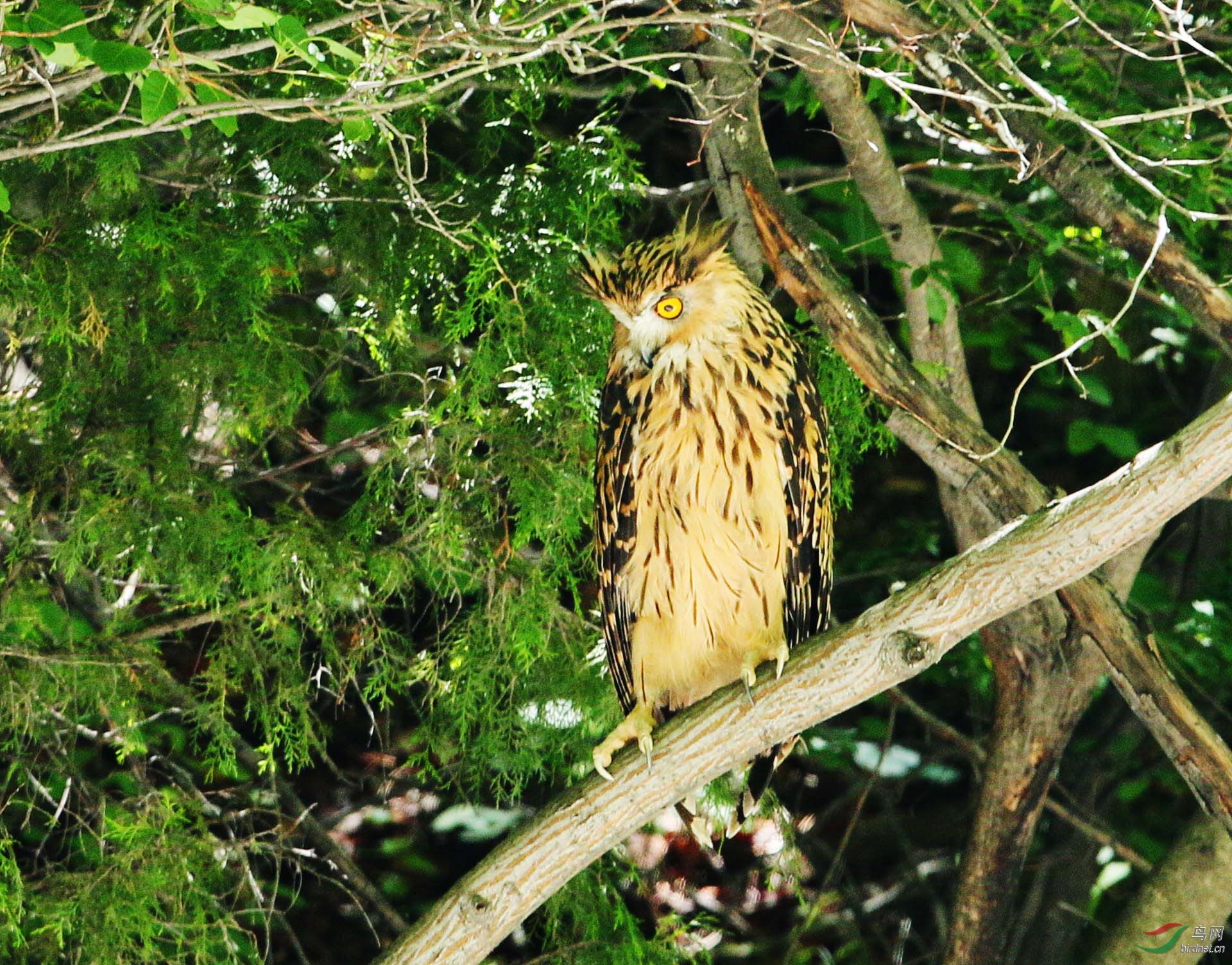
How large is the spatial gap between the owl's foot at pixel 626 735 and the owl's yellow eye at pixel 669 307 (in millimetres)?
689

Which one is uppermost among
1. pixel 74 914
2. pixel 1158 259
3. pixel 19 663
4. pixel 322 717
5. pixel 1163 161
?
pixel 1163 161

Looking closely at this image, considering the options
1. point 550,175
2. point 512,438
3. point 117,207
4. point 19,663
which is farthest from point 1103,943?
point 117,207

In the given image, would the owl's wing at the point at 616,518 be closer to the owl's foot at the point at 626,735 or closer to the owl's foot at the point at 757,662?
the owl's foot at the point at 626,735

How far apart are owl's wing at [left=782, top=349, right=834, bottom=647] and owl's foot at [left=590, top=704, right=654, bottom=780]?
1.00ft

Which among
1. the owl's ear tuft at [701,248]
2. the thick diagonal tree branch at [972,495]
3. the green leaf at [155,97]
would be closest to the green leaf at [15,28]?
the green leaf at [155,97]

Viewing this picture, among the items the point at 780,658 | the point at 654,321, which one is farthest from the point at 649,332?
the point at 780,658

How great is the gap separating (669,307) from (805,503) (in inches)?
16.8

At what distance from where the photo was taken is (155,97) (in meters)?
1.67

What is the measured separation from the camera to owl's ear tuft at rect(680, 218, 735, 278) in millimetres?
2385

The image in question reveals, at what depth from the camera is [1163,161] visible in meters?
2.23

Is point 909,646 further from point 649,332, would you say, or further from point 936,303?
point 936,303

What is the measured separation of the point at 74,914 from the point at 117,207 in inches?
51.4

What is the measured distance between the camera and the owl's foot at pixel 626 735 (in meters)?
2.27

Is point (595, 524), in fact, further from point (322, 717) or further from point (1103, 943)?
point (1103, 943)
